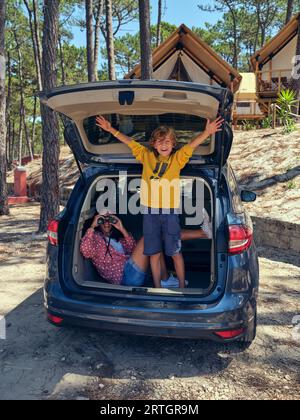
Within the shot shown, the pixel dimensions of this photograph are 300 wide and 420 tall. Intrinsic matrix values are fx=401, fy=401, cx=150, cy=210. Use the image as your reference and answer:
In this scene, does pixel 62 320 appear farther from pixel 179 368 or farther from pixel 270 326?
pixel 270 326

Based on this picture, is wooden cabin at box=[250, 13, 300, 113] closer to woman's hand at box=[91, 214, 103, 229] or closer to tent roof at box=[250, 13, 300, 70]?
tent roof at box=[250, 13, 300, 70]

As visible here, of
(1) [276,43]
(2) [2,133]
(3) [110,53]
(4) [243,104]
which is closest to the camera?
(2) [2,133]

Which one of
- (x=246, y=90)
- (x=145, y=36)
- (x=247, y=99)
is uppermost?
(x=246, y=90)

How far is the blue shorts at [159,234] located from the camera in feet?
11.8

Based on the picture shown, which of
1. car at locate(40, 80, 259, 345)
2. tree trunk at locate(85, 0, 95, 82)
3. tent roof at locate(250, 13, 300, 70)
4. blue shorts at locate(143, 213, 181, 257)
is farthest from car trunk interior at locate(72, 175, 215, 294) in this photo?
tent roof at locate(250, 13, 300, 70)

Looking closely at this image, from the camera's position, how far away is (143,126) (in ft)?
13.0

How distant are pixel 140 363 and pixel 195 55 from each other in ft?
67.2

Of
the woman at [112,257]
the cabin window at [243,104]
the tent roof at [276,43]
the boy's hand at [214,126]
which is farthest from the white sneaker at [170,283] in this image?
the cabin window at [243,104]

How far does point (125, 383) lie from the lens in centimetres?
305

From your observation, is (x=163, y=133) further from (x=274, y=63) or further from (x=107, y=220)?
(x=274, y=63)

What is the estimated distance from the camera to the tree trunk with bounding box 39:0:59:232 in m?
7.66

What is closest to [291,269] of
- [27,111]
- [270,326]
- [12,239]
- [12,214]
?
[270,326]

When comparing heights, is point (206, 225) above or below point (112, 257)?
above

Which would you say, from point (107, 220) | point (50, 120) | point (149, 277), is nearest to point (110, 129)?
point (107, 220)
